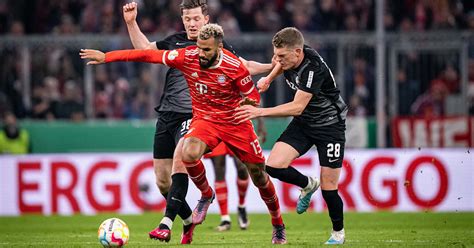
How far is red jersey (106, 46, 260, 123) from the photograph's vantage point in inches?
417

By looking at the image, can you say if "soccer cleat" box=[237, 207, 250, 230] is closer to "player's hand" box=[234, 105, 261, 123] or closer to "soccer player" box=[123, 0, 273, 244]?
"soccer player" box=[123, 0, 273, 244]

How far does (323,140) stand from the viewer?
10.9 m

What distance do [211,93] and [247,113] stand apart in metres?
0.66

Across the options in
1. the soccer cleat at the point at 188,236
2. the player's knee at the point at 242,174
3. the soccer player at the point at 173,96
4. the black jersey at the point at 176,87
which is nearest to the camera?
the soccer cleat at the point at 188,236

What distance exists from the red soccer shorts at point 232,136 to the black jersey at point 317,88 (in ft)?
2.08

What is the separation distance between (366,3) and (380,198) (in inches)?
215

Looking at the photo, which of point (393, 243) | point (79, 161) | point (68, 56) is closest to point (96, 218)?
point (79, 161)

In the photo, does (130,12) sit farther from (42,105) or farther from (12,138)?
(42,105)

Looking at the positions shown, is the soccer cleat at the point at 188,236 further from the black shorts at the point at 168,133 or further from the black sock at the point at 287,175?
the black sock at the point at 287,175

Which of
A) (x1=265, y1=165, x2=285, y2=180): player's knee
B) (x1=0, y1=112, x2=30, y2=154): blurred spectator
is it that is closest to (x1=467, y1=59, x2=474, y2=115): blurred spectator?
(x1=0, y1=112, x2=30, y2=154): blurred spectator

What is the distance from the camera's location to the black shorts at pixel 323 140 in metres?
10.9

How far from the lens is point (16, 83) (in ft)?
67.1

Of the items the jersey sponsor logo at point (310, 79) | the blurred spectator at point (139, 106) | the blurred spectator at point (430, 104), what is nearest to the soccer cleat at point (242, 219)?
the jersey sponsor logo at point (310, 79)

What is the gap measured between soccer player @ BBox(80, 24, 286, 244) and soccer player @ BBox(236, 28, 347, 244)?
12.0 inches
